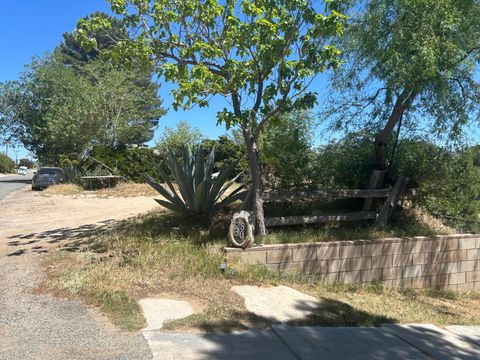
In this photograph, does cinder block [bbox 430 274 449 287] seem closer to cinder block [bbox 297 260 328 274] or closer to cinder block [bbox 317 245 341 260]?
cinder block [bbox 317 245 341 260]

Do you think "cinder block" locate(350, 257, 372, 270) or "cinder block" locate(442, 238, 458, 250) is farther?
"cinder block" locate(442, 238, 458, 250)

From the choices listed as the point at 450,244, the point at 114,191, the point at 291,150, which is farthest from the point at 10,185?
the point at 450,244

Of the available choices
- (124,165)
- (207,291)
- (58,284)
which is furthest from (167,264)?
(124,165)

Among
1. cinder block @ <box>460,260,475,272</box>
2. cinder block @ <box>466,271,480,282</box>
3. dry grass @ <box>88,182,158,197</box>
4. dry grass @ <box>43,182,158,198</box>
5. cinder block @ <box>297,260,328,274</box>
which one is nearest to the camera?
cinder block @ <box>297,260,328,274</box>

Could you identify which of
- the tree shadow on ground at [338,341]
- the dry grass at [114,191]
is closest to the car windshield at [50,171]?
the dry grass at [114,191]

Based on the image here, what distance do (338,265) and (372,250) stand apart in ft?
2.39

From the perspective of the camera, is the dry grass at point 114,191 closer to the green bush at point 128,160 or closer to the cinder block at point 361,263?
the green bush at point 128,160

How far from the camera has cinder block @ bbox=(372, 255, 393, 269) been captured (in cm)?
827

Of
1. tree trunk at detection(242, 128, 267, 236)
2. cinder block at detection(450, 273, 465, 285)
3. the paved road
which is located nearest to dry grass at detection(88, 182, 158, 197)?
the paved road

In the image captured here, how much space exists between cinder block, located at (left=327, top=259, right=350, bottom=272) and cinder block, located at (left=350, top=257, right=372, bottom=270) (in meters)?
0.10

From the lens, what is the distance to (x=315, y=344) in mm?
4758

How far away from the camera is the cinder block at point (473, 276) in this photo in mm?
9438

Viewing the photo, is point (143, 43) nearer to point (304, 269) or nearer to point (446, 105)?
point (304, 269)

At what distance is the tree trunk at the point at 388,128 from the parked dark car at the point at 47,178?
20.4m
